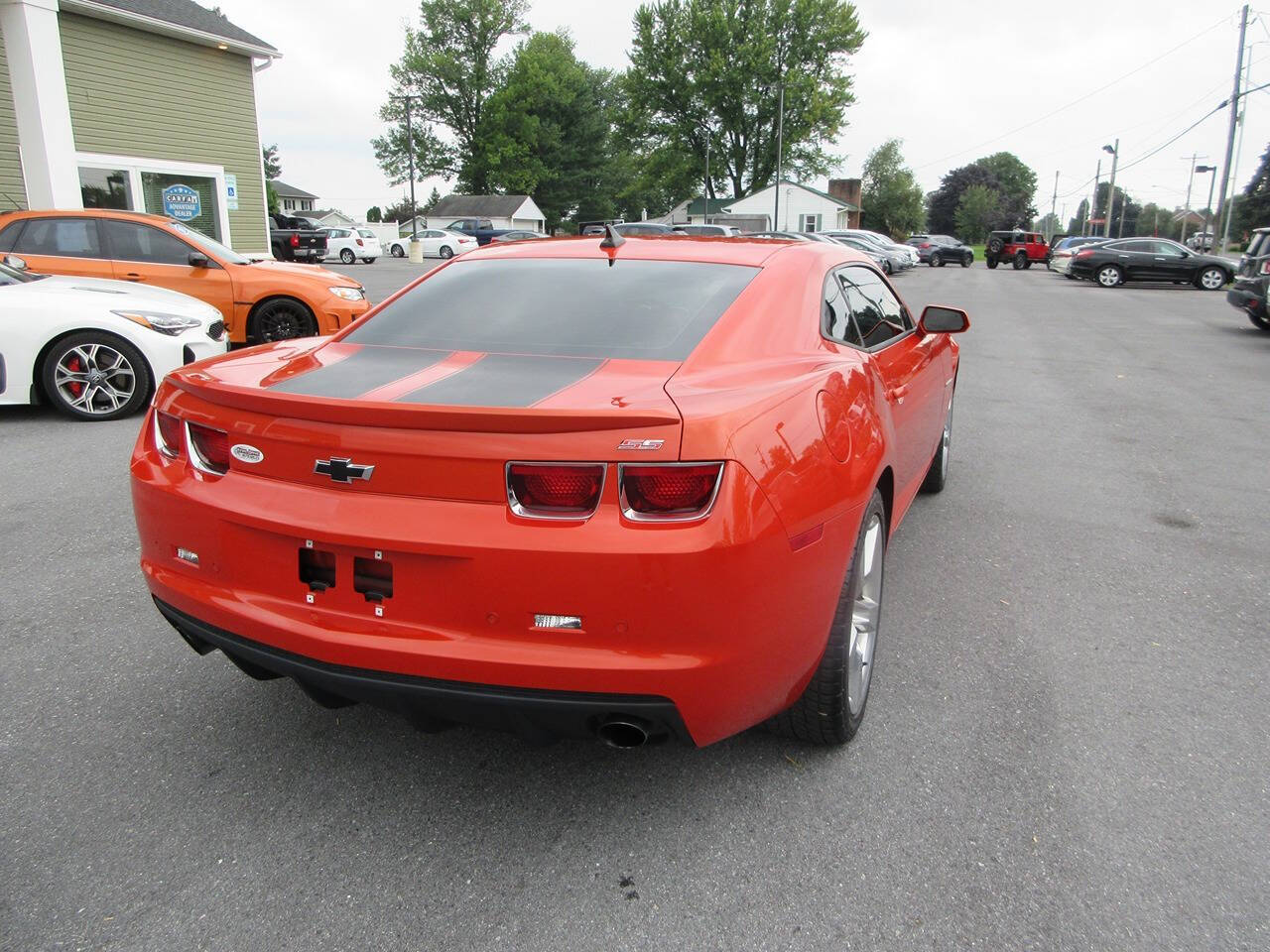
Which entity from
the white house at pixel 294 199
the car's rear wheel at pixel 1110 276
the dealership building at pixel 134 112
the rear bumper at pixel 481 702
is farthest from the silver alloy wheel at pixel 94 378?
the white house at pixel 294 199

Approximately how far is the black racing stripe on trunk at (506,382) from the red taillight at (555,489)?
0.59 ft

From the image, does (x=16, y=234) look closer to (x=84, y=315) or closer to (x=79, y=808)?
(x=84, y=315)

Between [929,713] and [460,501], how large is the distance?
5.79ft

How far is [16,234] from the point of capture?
927 cm

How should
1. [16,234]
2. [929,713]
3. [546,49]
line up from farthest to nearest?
1. [546,49]
2. [16,234]
3. [929,713]

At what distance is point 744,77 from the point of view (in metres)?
62.2

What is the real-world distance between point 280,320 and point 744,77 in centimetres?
5897

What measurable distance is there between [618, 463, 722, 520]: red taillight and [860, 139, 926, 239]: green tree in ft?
336

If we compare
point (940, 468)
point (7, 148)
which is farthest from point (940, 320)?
point (7, 148)

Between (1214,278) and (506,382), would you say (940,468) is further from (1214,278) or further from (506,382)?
(1214,278)

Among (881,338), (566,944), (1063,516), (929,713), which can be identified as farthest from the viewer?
(1063,516)

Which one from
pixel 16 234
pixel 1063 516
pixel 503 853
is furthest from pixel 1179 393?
pixel 16 234

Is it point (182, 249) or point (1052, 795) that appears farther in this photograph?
point (182, 249)

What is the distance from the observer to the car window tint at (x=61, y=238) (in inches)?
366
